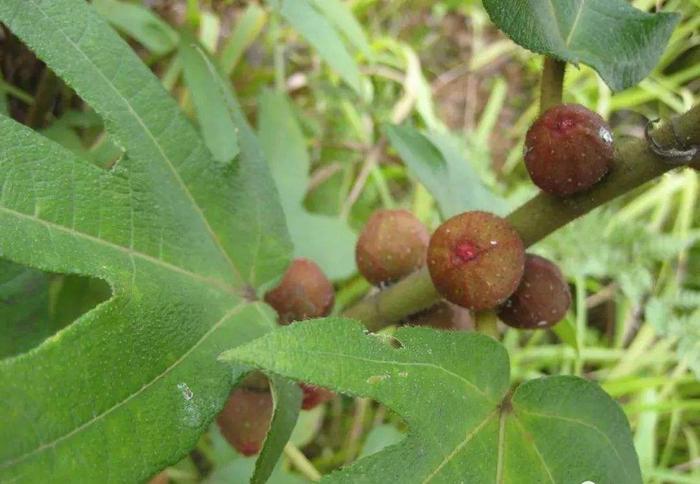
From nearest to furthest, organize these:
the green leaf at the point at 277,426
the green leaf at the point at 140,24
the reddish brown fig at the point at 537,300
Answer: the green leaf at the point at 277,426
the reddish brown fig at the point at 537,300
the green leaf at the point at 140,24

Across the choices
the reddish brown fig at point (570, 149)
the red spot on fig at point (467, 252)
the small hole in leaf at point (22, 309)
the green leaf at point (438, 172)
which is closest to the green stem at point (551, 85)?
the reddish brown fig at point (570, 149)

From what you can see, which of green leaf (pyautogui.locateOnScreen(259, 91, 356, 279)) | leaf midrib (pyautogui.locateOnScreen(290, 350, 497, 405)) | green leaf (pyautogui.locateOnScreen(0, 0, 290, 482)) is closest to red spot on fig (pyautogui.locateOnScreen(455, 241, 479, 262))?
leaf midrib (pyautogui.locateOnScreen(290, 350, 497, 405))

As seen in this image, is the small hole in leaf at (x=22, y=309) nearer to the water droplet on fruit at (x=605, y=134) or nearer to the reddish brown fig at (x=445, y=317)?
the reddish brown fig at (x=445, y=317)

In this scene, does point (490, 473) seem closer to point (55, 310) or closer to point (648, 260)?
point (55, 310)

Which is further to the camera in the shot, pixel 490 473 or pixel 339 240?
pixel 339 240

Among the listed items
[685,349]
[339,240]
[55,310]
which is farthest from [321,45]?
[685,349]

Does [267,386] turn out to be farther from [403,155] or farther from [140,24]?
[140,24]

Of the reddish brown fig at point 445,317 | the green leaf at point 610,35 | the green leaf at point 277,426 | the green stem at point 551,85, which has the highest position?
the green leaf at point 610,35
